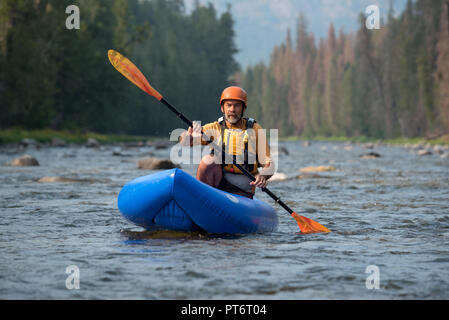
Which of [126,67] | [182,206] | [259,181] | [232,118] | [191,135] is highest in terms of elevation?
[126,67]

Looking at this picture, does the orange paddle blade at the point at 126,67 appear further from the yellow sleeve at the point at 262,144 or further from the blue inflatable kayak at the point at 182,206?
the blue inflatable kayak at the point at 182,206

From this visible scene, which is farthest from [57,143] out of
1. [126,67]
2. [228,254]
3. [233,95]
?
[228,254]

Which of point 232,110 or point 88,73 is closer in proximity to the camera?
point 232,110

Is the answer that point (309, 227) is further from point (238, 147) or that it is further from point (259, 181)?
point (238, 147)

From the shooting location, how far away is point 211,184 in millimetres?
6023

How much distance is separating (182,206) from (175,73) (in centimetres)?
4743

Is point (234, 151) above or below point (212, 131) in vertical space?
below

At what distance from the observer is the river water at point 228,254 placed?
3814 millimetres

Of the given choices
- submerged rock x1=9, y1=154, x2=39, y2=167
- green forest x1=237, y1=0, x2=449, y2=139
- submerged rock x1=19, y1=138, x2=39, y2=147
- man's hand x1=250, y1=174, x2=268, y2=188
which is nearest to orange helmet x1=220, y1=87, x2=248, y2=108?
man's hand x1=250, y1=174, x2=268, y2=188

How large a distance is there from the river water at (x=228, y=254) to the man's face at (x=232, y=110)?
109 cm

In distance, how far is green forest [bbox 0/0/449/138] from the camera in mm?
27266

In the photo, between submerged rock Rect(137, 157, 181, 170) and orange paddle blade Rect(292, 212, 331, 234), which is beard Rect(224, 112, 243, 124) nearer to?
orange paddle blade Rect(292, 212, 331, 234)

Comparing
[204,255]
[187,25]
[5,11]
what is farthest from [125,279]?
[187,25]

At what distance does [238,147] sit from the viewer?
603 cm
